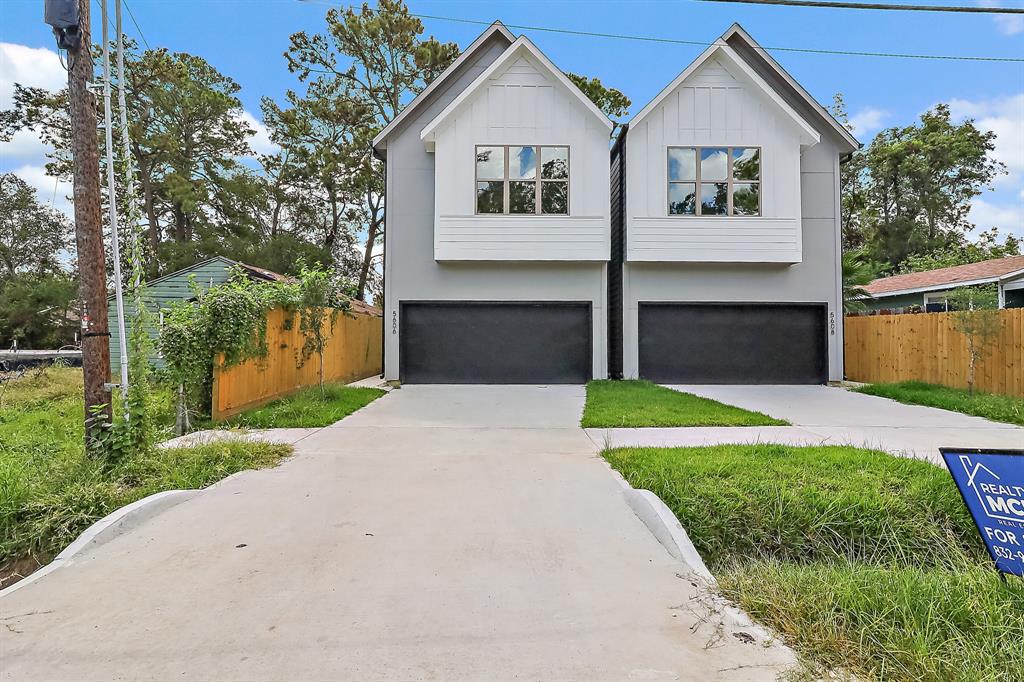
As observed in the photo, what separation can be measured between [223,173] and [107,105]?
959 inches

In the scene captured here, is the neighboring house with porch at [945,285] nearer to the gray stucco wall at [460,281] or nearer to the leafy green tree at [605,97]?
the gray stucco wall at [460,281]

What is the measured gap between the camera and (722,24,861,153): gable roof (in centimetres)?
1372

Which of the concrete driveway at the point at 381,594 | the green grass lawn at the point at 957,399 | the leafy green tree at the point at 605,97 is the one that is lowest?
the concrete driveway at the point at 381,594

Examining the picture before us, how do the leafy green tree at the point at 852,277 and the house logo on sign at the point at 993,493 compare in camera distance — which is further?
the leafy green tree at the point at 852,277

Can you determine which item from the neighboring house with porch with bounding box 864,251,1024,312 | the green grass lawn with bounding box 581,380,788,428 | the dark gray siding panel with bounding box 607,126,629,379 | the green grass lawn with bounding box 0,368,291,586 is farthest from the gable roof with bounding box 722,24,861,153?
the green grass lawn with bounding box 0,368,291,586

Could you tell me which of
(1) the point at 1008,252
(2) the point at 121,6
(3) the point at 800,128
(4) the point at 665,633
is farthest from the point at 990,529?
(1) the point at 1008,252

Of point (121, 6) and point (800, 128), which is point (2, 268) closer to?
point (121, 6)

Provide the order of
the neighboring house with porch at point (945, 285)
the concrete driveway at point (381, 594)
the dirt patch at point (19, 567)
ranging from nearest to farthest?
the concrete driveway at point (381, 594) < the dirt patch at point (19, 567) < the neighboring house with porch at point (945, 285)

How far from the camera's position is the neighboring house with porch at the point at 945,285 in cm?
1606

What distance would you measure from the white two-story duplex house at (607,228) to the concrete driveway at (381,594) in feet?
27.6

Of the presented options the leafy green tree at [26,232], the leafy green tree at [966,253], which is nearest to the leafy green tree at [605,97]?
the leafy green tree at [966,253]

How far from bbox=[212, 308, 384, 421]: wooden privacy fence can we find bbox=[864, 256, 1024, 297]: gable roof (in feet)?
60.9

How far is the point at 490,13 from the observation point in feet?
39.2

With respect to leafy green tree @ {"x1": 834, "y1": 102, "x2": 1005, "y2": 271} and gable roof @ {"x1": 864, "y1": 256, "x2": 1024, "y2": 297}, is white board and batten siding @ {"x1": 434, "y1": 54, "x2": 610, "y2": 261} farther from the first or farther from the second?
leafy green tree @ {"x1": 834, "y1": 102, "x2": 1005, "y2": 271}
